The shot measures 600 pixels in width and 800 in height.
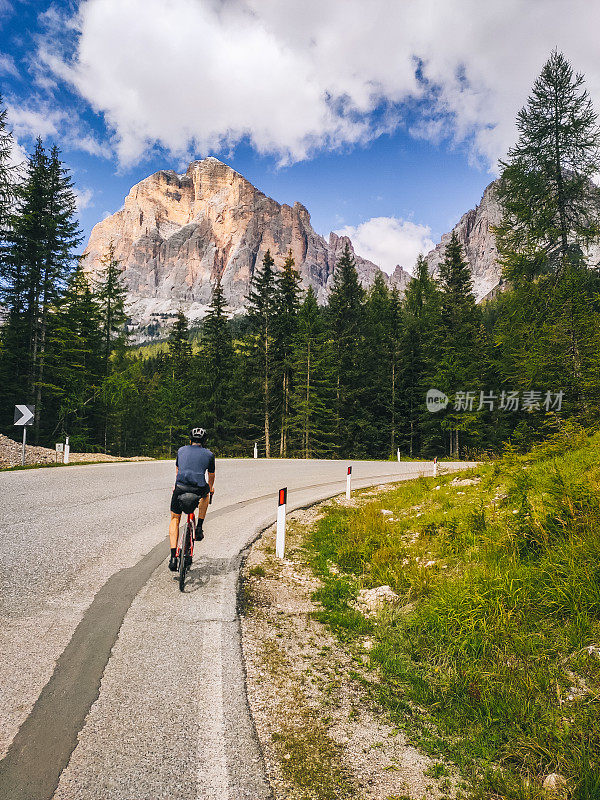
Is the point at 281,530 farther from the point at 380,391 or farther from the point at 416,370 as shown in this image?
the point at 416,370

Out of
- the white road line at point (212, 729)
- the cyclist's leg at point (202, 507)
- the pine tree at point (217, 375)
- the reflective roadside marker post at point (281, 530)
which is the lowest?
the white road line at point (212, 729)

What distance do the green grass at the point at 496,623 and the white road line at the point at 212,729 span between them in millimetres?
1257

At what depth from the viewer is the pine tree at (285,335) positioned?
3073 cm

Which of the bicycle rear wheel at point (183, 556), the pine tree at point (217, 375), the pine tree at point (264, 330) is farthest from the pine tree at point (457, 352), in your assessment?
the bicycle rear wheel at point (183, 556)

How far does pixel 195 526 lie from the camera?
5.36m

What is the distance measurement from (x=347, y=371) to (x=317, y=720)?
101 feet

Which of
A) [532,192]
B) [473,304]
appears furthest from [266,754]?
[473,304]

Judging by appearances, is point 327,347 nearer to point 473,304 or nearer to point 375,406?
point 375,406

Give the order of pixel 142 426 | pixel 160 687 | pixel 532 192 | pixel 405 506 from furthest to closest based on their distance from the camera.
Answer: pixel 142 426
pixel 532 192
pixel 405 506
pixel 160 687

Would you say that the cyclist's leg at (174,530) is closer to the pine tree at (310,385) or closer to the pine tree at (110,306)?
the pine tree at (310,385)

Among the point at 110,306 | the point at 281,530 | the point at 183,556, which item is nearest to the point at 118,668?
the point at 183,556

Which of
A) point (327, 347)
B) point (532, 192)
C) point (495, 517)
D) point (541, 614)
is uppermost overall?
point (532, 192)

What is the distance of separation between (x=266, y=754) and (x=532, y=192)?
2128cm

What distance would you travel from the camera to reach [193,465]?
17.4 ft
